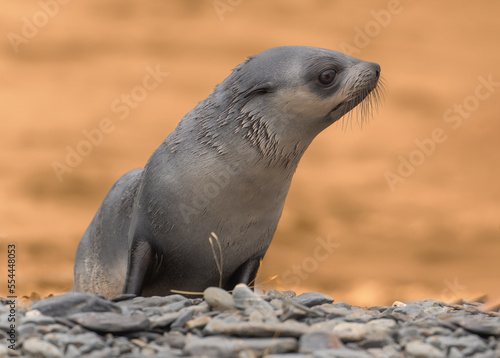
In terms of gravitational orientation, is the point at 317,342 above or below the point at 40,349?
above

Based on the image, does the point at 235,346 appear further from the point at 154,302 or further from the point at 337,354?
the point at 154,302

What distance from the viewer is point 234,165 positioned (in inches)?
266

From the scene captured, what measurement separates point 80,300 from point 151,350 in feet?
3.11

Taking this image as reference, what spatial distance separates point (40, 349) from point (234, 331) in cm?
131

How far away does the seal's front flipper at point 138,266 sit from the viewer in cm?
695

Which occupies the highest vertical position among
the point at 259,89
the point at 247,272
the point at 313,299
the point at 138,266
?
the point at 259,89

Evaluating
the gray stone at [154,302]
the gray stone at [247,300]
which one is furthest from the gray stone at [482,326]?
the gray stone at [154,302]

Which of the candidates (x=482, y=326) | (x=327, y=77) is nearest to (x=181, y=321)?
(x=482, y=326)

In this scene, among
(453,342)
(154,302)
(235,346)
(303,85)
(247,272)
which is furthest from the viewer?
(247,272)

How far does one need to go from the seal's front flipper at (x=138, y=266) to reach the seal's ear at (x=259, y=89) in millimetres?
1947

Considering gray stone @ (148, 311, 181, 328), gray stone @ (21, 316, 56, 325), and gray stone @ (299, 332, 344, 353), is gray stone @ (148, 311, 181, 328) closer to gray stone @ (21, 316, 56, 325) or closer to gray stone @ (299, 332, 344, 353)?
gray stone @ (21, 316, 56, 325)

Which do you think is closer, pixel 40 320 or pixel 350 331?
pixel 350 331

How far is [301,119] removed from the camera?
667cm

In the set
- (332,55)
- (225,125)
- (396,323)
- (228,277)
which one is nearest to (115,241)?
(228,277)
